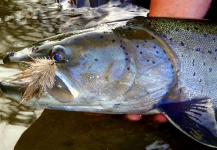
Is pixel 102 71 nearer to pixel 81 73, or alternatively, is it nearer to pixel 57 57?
pixel 81 73

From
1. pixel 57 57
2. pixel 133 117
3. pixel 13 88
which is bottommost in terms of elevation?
pixel 133 117

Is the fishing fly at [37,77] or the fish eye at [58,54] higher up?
the fish eye at [58,54]

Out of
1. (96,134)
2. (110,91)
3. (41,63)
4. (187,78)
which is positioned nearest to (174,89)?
(187,78)

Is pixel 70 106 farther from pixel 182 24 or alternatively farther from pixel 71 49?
pixel 182 24

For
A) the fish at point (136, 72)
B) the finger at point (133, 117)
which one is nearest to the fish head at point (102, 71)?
the fish at point (136, 72)

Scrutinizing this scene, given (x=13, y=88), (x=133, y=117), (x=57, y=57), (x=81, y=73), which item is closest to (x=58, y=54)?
(x=57, y=57)

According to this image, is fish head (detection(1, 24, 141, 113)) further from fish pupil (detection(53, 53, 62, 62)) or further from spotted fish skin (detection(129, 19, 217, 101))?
spotted fish skin (detection(129, 19, 217, 101))

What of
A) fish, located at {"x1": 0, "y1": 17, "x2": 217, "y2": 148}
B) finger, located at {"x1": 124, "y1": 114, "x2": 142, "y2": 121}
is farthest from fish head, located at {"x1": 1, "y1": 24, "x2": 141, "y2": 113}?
finger, located at {"x1": 124, "y1": 114, "x2": 142, "y2": 121}

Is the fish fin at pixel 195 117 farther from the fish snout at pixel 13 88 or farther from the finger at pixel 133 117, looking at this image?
the fish snout at pixel 13 88
